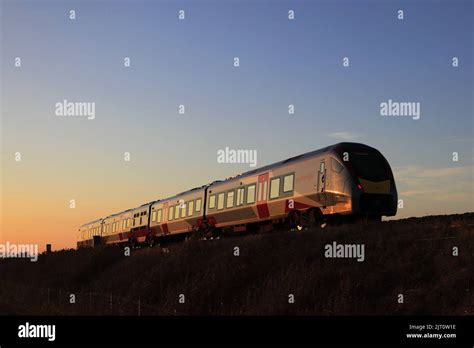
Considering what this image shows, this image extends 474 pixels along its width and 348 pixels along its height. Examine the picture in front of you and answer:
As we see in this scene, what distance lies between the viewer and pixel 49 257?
180ft

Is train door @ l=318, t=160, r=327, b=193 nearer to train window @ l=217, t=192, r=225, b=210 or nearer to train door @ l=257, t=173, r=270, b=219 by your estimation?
train door @ l=257, t=173, r=270, b=219

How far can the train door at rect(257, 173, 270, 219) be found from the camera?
2475 centimetres

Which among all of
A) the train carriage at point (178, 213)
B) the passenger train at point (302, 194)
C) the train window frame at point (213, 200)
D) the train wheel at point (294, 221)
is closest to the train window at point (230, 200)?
the passenger train at point (302, 194)

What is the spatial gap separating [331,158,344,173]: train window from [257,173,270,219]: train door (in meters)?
4.55

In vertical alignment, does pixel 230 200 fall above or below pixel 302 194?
above

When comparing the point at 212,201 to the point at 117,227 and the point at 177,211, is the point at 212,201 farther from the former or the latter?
the point at 117,227

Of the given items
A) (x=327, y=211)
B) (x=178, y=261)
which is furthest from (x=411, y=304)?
(x=178, y=261)

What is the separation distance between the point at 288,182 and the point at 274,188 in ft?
3.91

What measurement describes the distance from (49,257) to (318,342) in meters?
48.9

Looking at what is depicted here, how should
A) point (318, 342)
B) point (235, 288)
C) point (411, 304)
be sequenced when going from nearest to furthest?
point (318, 342) < point (411, 304) < point (235, 288)

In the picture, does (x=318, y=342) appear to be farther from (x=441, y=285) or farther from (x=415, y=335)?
(x=441, y=285)

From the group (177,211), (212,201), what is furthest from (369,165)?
(177,211)

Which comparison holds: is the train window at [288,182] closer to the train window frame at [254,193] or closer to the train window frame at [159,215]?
the train window frame at [254,193]

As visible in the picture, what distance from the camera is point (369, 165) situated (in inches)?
840
